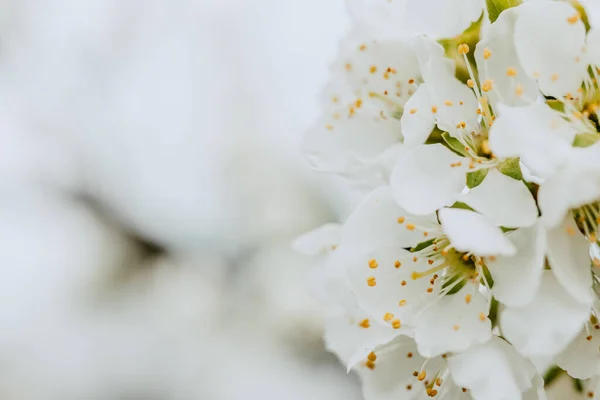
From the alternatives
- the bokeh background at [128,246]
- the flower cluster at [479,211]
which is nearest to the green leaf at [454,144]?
the flower cluster at [479,211]

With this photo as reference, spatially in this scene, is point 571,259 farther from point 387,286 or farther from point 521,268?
point 387,286

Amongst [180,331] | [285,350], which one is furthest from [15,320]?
[285,350]

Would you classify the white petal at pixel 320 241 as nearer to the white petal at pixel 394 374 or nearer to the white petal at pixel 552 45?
the white petal at pixel 394 374

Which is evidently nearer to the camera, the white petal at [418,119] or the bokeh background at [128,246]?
the white petal at [418,119]

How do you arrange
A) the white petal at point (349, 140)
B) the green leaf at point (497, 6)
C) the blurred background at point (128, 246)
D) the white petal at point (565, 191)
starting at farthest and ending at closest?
the blurred background at point (128, 246) < the white petal at point (349, 140) < the green leaf at point (497, 6) < the white petal at point (565, 191)

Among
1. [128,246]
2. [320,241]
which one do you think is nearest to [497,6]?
[320,241]

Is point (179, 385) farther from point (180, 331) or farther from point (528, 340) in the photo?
point (528, 340)

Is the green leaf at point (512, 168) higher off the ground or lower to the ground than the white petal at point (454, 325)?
higher
